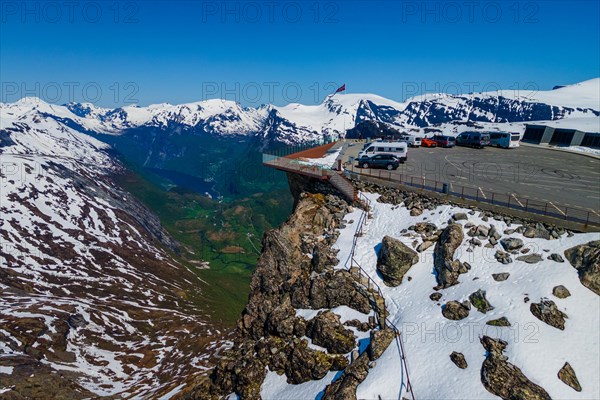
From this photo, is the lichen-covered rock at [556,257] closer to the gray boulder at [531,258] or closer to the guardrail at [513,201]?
the gray boulder at [531,258]

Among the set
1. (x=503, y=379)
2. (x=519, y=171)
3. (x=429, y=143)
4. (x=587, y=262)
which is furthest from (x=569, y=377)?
(x=429, y=143)

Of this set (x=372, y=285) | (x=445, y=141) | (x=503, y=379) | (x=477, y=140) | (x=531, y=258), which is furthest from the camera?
(x=445, y=141)

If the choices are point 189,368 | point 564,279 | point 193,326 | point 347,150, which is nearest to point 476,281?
point 564,279

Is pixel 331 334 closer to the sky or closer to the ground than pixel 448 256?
closer to the ground

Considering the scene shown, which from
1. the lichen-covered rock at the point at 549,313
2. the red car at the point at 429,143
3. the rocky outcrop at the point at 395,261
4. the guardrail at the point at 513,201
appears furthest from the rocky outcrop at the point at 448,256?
the red car at the point at 429,143

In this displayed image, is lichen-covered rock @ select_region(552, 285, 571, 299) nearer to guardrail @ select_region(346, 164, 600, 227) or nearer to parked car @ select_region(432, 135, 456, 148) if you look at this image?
guardrail @ select_region(346, 164, 600, 227)

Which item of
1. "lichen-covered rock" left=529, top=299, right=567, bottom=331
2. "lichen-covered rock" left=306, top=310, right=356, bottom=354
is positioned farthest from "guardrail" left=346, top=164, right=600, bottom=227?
"lichen-covered rock" left=306, top=310, right=356, bottom=354

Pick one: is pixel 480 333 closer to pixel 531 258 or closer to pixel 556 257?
pixel 531 258
